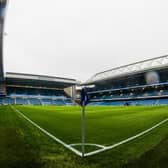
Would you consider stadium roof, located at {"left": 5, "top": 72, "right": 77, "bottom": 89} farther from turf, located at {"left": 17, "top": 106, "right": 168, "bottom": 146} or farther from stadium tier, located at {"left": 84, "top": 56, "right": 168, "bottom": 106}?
turf, located at {"left": 17, "top": 106, "right": 168, "bottom": 146}

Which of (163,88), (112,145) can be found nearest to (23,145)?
(112,145)

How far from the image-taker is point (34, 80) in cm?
8788

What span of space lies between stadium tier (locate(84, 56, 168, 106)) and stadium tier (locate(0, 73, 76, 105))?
14461mm

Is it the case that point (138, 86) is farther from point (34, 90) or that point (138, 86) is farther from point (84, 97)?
point (84, 97)

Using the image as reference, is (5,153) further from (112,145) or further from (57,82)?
(57,82)

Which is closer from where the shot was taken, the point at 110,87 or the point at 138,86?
the point at 138,86

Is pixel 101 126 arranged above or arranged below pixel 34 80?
below

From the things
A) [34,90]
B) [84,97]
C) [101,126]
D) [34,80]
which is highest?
[34,80]

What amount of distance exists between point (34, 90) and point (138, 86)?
50.8 meters

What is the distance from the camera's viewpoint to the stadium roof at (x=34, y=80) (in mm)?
82312

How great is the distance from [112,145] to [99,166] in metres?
2.12

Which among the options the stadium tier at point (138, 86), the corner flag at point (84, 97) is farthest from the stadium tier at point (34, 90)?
the corner flag at point (84, 97)

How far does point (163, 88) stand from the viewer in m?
67.7

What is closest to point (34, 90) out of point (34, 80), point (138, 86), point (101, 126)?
point (34, 80)
